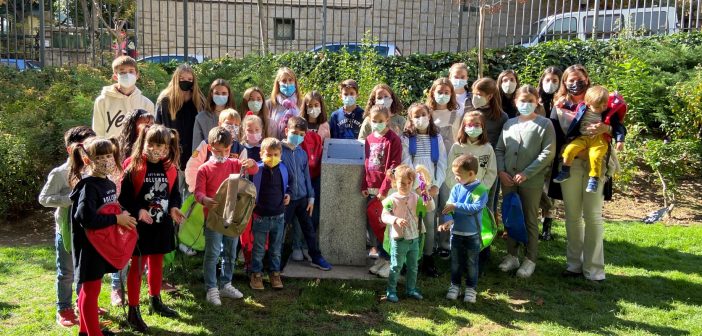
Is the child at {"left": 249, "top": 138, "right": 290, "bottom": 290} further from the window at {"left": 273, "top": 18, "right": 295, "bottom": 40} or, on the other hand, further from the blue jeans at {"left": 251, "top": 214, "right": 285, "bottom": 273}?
the window at {"left": 273, "top": 18, "right": 295, "bottom": 40}

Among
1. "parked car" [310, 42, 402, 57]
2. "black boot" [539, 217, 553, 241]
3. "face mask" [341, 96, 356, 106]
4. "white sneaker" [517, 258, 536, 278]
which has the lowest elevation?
"white sneaker" [517, 258, 536, 278]

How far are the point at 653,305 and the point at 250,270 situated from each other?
10.9ft

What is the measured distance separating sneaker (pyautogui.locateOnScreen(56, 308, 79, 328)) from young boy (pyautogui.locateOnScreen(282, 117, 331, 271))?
Answer: 6.17ft

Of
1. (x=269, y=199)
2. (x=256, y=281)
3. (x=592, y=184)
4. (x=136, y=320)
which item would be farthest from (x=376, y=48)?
(x=136, y=320)

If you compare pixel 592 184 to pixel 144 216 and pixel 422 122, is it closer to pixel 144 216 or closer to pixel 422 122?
pixel 422 122

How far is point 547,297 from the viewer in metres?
5.47

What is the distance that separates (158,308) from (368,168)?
2092 mm

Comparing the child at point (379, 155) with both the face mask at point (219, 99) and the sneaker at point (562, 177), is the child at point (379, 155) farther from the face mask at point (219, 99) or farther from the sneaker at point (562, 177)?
the sneaker at point (562, 177)

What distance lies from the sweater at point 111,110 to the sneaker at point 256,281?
1.68 meters

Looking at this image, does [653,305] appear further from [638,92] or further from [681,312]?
[638,92]

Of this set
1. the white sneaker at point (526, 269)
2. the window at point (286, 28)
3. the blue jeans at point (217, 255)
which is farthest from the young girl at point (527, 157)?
the window at point (286, 28)

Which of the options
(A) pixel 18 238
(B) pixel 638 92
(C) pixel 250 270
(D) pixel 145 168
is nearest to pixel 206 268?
(C) pixel 250 270

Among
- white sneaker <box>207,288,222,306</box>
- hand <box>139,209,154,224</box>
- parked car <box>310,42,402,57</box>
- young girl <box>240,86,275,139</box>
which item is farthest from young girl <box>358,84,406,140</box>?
parked car <box>310,42,402,57</box>

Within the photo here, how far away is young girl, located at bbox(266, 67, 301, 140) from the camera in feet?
20.1
